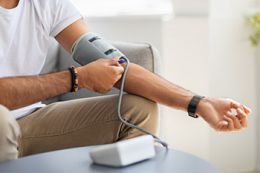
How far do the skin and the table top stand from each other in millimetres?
309

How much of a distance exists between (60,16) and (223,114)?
2.09 feet

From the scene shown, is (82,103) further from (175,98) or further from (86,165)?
(86,165)

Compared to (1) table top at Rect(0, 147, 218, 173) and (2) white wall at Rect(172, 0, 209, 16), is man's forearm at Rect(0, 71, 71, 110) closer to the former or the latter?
(1) table top at Rect(0, 147, 218, 173)

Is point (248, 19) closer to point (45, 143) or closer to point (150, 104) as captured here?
point (150, 104)

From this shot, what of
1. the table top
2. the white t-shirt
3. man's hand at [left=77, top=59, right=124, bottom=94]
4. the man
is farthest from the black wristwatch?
the white t-shirt

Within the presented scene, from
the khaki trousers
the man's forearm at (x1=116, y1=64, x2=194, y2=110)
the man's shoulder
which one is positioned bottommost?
the khaki trousers

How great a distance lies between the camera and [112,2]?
7.26 feet

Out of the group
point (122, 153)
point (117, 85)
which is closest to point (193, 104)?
point (117, 85)

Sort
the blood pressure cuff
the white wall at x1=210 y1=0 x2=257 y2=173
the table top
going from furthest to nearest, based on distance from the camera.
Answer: the white wall at x1=210 y1=0 x2=257 y2=173, the blood pressure cuff, the table top

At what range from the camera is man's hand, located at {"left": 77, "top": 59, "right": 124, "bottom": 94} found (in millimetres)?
1456

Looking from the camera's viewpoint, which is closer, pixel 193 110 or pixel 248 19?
pixel 193 110

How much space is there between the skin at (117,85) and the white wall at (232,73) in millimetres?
966

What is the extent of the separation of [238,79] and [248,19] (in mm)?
295

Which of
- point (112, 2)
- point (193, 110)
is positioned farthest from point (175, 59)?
point (193, 110)
